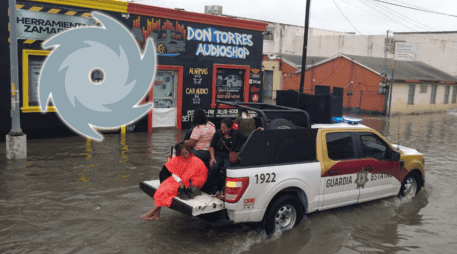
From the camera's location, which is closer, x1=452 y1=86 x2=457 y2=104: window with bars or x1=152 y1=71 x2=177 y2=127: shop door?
x1=152 y1=71 x2=177 y2=127: shop door

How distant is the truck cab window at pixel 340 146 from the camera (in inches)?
285

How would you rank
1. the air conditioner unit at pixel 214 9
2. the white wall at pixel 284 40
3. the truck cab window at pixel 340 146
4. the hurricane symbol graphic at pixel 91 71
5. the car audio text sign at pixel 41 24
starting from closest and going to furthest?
1. the truck cab window at pixel 340 146
2. the car audio text sign at pixel 41 24
3. the hurricane symbol graphic at pixel 91 71
4. the air conditioner unit at pixel 214 9
5. the white wall at pixel 284 40

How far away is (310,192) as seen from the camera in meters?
6.88

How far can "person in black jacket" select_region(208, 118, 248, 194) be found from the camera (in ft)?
22.3

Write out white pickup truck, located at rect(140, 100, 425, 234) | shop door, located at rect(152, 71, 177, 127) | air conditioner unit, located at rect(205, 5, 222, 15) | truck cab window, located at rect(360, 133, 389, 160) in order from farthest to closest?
air conditioner unit, located at rect(205, 5, 222, 15)
shop door, located at rect(152, 71, 177, 127)
truck cab window, located at rect(360, 133, 389, 160)
white pickup truck, located at rect(140, 100, 425, 234)

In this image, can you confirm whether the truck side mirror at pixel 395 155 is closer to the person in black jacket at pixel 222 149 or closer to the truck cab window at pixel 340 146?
the truck cab window at pixel 340 146

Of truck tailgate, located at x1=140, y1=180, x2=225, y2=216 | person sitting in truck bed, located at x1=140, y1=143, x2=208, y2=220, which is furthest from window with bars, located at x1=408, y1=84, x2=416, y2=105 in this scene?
truck tailgate, located at x1=140, y1=180, x2=225, y2=216

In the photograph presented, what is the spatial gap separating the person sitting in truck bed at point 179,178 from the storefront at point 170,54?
30.8 ft

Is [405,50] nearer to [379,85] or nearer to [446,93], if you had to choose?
[379,85]

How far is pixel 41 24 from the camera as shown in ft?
45.2

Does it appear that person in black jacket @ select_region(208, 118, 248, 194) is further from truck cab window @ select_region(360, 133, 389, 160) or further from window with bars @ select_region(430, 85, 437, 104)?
window with bars @ select_region(430, 85, 437, 104)

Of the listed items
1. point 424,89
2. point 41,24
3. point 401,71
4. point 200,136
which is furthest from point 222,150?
point 424,89

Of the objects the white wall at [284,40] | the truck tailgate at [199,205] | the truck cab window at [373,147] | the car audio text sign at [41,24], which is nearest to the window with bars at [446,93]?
the white wall at [284,40]

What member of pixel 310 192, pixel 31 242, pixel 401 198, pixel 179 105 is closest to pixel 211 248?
pixel 310 192
